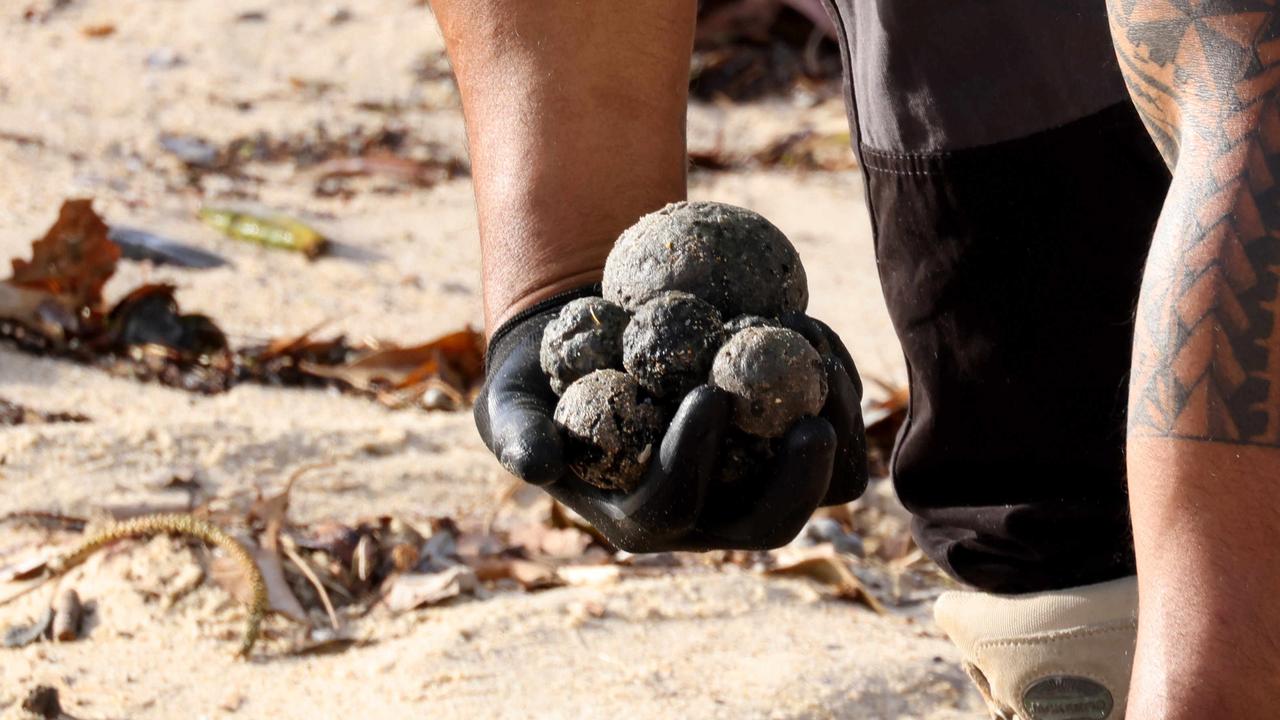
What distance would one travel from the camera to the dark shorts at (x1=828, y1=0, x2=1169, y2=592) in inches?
74.8

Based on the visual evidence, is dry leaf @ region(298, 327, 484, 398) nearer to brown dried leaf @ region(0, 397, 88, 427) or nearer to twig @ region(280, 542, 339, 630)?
brown dried leaf @ region(0, 397, 88, 427)

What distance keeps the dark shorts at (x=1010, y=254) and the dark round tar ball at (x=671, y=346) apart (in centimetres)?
57

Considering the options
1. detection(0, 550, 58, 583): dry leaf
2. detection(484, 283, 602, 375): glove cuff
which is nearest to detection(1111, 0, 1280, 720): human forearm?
detection(484, 283, 602, 375): glove cuff

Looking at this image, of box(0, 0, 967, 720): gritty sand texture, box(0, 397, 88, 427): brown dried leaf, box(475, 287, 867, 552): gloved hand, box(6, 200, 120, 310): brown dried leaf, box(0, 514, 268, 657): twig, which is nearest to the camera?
box(475, 287, 867, 552): gloved hand

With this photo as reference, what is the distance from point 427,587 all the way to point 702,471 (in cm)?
104

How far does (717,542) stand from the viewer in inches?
62.9

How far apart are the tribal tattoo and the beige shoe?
0.79m

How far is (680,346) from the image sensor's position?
154cm

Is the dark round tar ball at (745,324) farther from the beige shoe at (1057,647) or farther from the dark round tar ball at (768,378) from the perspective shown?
the beige shoe at (1057,647)

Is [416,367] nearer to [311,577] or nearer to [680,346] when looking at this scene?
[311,577]

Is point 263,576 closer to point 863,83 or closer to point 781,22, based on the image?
point 863,83

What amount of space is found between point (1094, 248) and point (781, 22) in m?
4.81

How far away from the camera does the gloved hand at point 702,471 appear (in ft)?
4.86

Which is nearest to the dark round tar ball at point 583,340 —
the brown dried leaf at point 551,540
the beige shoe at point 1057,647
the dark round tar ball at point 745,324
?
the dark round tar ball at point 745,324
